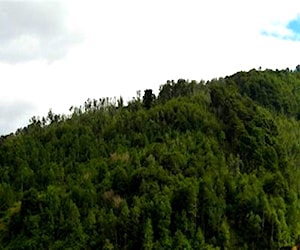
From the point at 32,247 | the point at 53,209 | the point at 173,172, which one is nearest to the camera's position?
the point at 32,247

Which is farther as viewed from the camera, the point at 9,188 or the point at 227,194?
the point at 9,188

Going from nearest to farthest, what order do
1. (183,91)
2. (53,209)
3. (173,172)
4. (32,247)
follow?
(32,247) → (53,209) → (173,172) → (183,91)

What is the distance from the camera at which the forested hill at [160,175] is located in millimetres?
112250

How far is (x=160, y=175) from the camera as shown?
412ft

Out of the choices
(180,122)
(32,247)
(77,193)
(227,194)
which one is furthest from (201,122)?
(32,247)

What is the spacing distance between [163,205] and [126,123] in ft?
171

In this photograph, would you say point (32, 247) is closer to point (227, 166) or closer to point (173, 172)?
point (173, 172)

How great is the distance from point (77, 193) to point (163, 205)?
1981 centimetres

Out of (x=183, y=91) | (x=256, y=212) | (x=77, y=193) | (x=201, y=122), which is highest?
(x=183, y=91)

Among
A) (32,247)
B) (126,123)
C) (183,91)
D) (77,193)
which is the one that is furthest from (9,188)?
(183,91)

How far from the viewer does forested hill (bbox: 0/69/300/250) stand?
112m

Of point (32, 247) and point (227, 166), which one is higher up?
point (227, 166)

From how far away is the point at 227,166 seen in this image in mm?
137750

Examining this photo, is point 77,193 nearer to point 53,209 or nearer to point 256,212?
point 53,209
